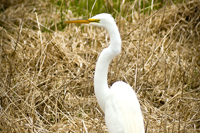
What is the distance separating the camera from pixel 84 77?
96.3 inches

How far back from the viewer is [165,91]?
2.44 meters

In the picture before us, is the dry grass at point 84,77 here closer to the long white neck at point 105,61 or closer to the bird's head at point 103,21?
the long white neck at point 105,61

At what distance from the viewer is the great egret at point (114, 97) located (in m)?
1.46

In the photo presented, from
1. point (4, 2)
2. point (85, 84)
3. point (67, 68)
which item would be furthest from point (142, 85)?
point (4, 2)

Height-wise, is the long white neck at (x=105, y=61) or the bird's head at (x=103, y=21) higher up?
the bird's head at (x=103, y=21)

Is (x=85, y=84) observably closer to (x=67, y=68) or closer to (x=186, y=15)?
(x=67, y=68)

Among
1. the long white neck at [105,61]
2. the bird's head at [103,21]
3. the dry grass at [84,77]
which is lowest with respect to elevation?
the dry grass at [84,77]

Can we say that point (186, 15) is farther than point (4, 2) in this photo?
No

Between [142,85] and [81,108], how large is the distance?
0.60 m

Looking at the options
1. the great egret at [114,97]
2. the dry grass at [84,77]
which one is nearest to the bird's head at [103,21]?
the great egret at [114,97]

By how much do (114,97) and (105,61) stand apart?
20 centimetres

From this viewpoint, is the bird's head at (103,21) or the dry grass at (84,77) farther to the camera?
the dry grass at (84,77)

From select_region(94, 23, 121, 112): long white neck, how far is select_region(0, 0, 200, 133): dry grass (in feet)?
1.05

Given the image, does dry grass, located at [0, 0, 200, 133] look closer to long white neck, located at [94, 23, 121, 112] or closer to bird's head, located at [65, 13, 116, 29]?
long white neck, located at [94, 23, 121, 112]
